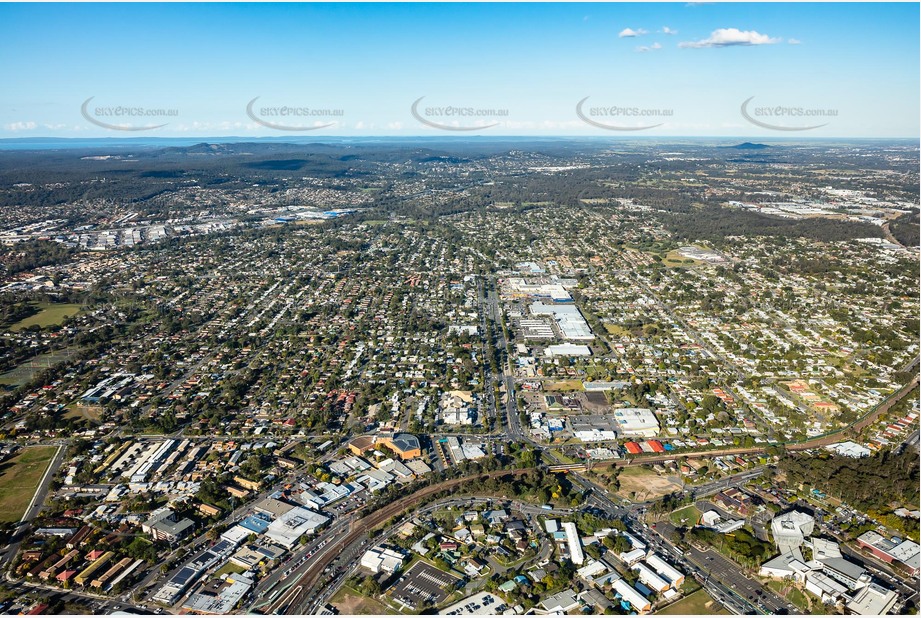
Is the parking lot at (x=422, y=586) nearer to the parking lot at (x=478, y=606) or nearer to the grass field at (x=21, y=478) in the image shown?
the parking lot at (x=478, y=606)

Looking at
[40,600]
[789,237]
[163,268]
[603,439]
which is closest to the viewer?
[40,600]

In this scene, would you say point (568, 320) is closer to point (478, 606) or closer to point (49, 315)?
point (478, 606)

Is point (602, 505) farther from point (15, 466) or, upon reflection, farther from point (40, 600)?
point (15, 466)

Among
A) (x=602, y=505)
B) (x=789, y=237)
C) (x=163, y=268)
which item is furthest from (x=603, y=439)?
(x=789, y=237)

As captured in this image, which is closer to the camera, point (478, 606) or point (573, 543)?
A: point (478, 606)

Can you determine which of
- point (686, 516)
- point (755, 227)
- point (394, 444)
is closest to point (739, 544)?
point (686, 516)

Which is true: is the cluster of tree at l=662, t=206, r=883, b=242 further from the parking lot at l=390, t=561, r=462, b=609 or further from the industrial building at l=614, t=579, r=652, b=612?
the parking lot at l=390, t=561, r=462, b=609
